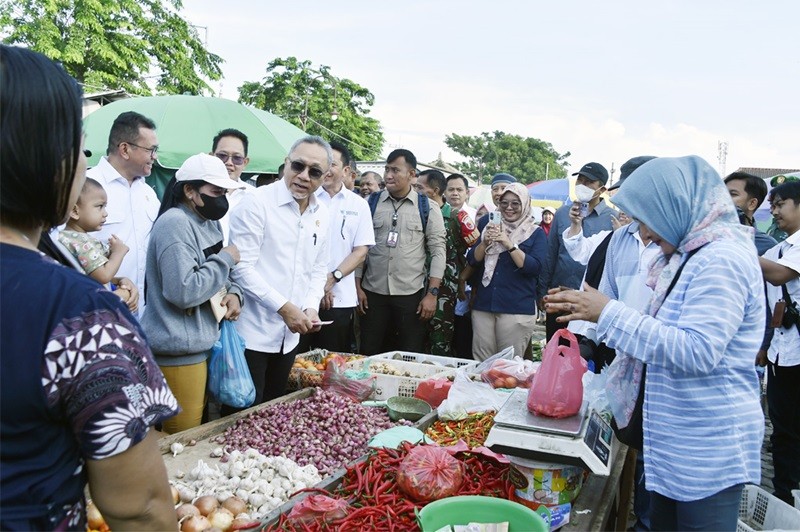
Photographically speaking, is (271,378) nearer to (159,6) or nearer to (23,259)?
(23,259)

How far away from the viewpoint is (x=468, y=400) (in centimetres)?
358

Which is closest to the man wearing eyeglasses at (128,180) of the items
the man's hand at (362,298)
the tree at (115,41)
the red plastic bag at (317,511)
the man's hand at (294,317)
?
the man's hand at (294,317)

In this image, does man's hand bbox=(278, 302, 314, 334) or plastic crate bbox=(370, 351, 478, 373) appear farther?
plastic crate bbox=(370, 351, 478, 373)

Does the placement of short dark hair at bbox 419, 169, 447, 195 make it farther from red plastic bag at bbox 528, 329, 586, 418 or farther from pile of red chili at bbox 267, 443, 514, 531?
red plastic bag at bbox 528, 329, 586, 418

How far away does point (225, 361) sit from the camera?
10.9ft

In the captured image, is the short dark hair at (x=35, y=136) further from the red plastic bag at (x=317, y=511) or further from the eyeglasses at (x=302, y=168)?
the eyeglasses at (x=302, y=168)

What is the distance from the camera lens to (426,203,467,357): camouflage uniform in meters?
6.10

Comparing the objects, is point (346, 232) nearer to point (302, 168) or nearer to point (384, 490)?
point (302, 168)

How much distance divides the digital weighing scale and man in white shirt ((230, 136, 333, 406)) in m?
1.73

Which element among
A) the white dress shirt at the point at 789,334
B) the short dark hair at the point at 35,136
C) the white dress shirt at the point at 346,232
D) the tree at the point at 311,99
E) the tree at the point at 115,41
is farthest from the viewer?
the tree at the point at 311,99

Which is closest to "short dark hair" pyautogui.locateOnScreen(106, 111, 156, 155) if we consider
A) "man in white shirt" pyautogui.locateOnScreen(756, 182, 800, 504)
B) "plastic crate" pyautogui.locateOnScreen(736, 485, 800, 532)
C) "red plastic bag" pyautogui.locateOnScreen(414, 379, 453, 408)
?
"red plastic bag" pyautogui.locateOnScreen(414, 379, 453, 408)

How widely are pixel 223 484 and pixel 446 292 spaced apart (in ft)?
12.3

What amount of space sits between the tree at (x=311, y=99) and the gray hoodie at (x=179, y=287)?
2141cm

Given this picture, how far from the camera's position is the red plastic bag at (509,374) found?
3.95 metres
